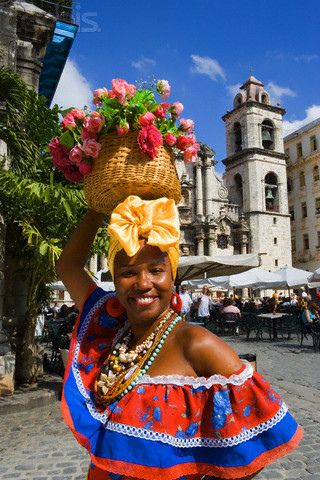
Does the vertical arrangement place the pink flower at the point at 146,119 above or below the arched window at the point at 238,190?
below

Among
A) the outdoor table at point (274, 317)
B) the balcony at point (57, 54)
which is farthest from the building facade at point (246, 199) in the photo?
the balcony at point (57, 54)

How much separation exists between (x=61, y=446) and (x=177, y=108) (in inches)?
158

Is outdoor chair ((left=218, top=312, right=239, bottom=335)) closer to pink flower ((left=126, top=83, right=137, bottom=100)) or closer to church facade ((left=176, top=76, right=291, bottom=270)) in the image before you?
pink flower ((left=126, top=83, right=137, bottom=100))

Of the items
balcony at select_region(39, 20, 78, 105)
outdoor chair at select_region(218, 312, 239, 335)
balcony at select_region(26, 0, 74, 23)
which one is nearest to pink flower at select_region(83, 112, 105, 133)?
balcony at select_region(39, 20, 78, 105)

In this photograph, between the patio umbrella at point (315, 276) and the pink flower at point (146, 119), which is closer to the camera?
the pink flower at point (146, 119)

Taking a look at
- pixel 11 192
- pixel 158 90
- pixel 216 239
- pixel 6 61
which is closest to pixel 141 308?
pixel 158 90

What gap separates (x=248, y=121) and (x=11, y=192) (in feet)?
133

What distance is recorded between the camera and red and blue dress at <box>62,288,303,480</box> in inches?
51.1

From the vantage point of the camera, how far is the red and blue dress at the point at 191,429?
1.30 meters

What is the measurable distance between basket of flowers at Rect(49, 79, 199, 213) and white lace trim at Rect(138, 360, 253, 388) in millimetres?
722

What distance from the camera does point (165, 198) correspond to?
1.69 m

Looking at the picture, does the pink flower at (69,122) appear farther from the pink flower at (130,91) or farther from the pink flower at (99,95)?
the pink flower at (130,91)

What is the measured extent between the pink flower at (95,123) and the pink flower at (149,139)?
19cm

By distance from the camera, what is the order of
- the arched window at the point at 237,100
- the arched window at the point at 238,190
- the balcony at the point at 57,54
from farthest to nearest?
the arched window at the point at 237,100 → the arched window at the point at 238,190 → the balcony at the point at 57,54
